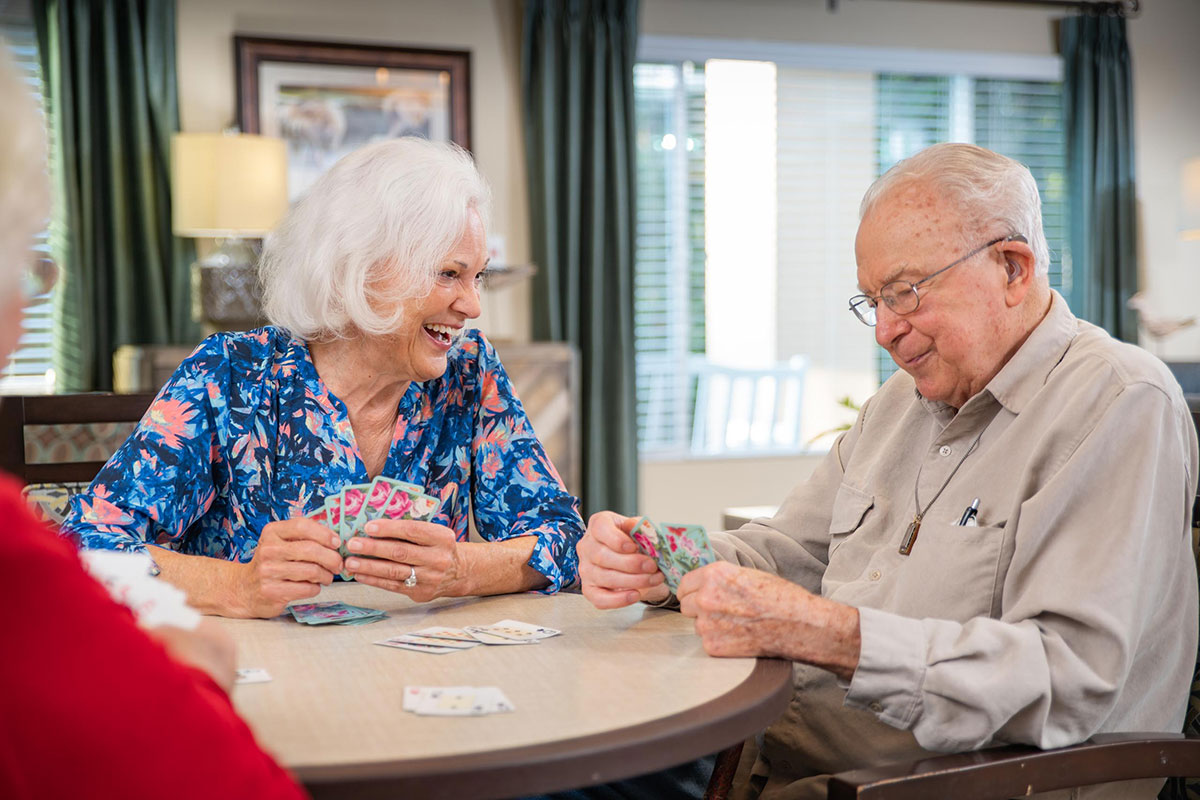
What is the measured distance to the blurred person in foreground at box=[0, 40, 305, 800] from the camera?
726mm

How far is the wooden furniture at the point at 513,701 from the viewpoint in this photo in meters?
0.99

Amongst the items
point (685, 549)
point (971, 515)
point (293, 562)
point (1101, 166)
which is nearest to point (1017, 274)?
point (971, 515)

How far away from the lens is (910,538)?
1625 millimetres

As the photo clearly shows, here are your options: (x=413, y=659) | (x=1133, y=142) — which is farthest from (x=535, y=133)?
(x=413, y=659)

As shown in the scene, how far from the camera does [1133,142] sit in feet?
20.1

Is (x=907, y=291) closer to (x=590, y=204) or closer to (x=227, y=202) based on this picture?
(x=227, y=202)

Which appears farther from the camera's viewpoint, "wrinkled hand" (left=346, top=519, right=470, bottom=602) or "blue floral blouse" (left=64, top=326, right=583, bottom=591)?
"blue floral blouse" (left=64, top=326, right=583, bottom=591)

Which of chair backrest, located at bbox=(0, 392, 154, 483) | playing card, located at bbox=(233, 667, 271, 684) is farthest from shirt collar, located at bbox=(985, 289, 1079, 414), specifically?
chair backrest, located at bbox=(0, 392, 154, 483)

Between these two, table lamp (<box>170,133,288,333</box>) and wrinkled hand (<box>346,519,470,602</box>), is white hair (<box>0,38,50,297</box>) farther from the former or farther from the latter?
table lamp (<box>170,133,288,333</box>)

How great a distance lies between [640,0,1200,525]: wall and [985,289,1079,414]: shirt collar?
13.5ft

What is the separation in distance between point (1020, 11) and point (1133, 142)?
932 mm

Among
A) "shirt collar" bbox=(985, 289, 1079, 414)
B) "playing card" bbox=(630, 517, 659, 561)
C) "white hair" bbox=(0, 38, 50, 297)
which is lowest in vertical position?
"playing card" bbox=(630, 517, 659, 561)

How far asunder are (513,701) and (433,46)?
177 inches

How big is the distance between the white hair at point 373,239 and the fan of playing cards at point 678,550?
68 cm
